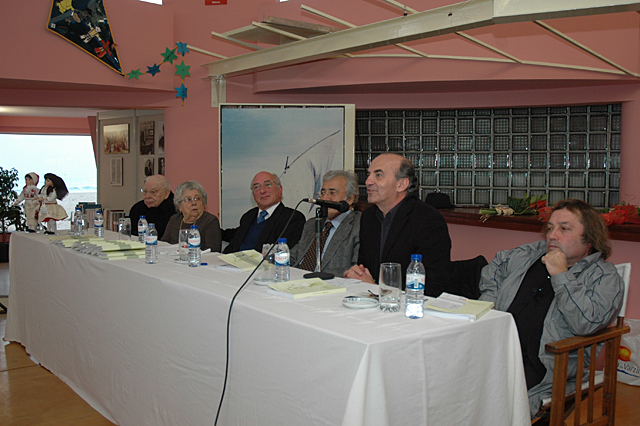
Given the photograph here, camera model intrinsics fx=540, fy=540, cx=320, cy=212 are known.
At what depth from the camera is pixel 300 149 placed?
19.2 feet

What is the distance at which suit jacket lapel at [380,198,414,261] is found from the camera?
2797mm

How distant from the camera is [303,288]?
2104mm

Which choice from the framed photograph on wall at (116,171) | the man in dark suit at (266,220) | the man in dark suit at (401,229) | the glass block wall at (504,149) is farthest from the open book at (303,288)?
the framed photograph on wall at (116,171)

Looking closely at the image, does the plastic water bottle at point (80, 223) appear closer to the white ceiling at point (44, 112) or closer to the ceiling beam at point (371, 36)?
the ceiling beam at point (371, 36)

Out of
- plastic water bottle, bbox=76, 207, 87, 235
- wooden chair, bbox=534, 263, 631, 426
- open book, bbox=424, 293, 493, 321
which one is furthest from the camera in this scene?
plastic water bottle, bbox=76, 207, 87, 235

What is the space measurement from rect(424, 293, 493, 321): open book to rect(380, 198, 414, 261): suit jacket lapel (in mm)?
839

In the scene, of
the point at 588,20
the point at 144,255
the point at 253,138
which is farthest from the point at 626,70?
the point at 144,255

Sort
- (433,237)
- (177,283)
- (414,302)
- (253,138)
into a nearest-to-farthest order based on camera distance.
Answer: (414,302) < (177,283) < (433,237) < (253,138)

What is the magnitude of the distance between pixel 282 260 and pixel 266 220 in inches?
60.1

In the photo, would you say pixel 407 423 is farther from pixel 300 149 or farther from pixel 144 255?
pixel 300 149

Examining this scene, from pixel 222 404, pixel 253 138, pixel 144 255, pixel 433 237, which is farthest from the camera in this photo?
pixel 253 138

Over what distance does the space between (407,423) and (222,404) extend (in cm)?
73

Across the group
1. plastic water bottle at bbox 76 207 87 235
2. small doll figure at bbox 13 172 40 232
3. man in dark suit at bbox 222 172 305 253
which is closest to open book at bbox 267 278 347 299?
man in dark suit at bbox 222 172 305 253

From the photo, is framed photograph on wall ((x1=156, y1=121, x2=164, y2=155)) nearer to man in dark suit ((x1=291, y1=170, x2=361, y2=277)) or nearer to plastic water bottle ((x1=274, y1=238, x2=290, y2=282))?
man in dark suit ((x1=291, y1=170, x2=361, y2=277))
